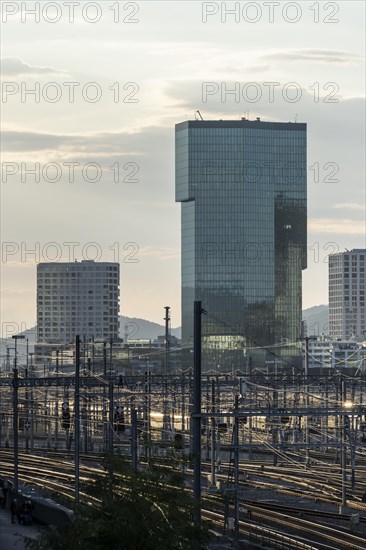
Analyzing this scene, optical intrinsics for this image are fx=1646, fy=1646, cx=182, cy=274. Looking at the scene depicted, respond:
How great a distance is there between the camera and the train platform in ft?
165

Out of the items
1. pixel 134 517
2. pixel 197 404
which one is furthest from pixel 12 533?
pixel 134 517

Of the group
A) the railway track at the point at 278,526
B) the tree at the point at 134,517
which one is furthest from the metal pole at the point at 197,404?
the tree at the point at 134,517

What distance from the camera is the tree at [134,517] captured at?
114 feet

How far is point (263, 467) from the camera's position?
84.8 m

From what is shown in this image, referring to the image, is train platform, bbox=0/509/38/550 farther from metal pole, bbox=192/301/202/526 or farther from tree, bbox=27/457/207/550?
tree, bbox=27/457/207/550

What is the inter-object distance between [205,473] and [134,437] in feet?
77.6

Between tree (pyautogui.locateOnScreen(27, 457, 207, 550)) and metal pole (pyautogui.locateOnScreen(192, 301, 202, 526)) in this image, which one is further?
metal pole (pyautogui.locateOnScreen(192, 301, 202, 526))

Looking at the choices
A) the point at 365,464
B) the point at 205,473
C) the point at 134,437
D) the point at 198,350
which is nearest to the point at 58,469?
the point at 205,473

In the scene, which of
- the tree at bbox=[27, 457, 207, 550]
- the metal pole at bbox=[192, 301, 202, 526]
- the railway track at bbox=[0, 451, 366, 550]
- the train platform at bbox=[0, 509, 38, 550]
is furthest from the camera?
the railway track at bbox=[0, 451, 366, 550]

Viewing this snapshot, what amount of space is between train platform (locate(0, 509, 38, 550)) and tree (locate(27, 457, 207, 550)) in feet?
38.1

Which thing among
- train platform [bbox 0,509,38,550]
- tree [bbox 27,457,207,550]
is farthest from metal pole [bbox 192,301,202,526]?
train platform [bbox 0,509,38,550]

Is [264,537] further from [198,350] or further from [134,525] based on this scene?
[134,525]

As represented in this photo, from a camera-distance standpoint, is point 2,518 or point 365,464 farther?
point 365,464

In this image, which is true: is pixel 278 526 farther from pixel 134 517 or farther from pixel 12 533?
pixel 134 517
